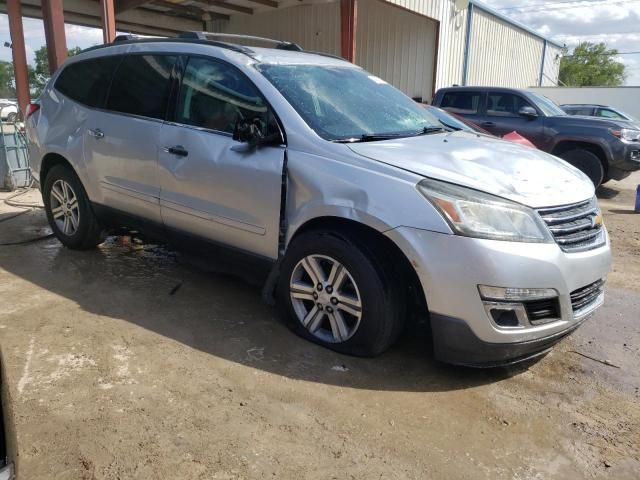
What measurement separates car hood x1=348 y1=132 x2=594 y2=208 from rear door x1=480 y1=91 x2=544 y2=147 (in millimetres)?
6510

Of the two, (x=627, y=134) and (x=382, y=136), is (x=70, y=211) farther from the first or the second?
(x=627, y=134)

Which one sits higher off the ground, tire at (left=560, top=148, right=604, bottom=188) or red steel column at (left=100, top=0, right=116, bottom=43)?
red steel column at (left=100, top=0, right=116, bottom=43)

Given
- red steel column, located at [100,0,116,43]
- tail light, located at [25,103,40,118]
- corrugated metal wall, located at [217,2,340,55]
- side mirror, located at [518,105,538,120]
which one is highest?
corrugated metal wall, located at [217,2,340,55]

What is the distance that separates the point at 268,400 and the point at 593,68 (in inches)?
2778

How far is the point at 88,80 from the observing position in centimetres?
472

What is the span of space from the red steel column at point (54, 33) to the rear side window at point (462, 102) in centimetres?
678

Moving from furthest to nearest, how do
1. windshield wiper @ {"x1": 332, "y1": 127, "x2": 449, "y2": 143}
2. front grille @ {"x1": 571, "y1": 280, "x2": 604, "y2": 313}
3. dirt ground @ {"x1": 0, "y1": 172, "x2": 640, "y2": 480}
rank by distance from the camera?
1. windshield wiper @ {"x1": 332, "y1": 127, "x2": 449, "y2": 143}
2. front grille @ {"x1": 571, "y1": 280, "x2": 604, "y2": 313}
3. dirt ground @ {"x1": 0, "y1": 172, "x2": 640, "y2": 480}

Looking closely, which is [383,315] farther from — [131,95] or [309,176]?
[131,95]

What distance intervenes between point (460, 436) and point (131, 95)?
3435mm

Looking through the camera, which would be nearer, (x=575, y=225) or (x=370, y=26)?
(x=575, y=225)

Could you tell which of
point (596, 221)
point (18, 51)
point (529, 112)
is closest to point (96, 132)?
point (596, 221)

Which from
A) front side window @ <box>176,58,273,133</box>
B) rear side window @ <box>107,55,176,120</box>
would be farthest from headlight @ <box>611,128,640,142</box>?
rear side window @ <box>107,55,176,120</box>

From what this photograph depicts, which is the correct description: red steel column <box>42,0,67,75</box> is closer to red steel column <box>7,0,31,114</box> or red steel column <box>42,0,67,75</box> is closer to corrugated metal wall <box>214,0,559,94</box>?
red steel column <box>7,0,31,114</box>

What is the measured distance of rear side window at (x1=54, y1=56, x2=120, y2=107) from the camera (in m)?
4.54
